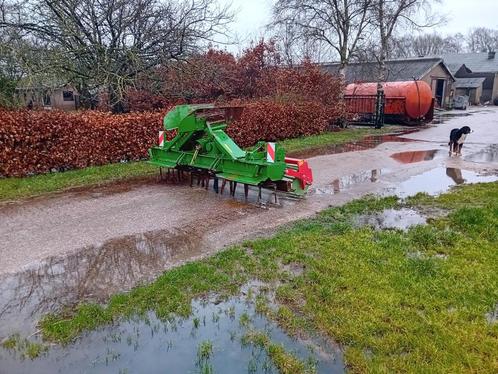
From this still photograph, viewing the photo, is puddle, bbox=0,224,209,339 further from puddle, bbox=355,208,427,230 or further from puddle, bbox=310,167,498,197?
puddle, bbox=310,167,498,197

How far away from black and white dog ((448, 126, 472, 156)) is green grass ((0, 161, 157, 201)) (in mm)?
8917

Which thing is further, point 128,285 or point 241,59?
point 241,59

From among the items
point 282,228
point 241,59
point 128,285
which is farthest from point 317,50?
point 128,285

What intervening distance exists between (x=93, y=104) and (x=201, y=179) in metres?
7.60

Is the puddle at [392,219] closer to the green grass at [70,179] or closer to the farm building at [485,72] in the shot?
the green grass at [70,179]

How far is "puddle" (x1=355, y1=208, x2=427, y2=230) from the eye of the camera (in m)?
6.21

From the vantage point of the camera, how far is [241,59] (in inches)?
698

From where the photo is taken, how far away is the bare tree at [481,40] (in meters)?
90.9

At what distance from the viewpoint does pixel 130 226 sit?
6188 mm

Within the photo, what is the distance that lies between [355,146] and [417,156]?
8.30 feet

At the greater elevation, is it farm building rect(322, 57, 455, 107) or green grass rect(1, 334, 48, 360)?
farm building rect(322, 57, 455, 107)

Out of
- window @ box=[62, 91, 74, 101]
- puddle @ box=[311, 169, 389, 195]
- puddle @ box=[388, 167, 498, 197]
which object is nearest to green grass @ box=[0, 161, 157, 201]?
puddle @ box=[311, 169, 389, 195]

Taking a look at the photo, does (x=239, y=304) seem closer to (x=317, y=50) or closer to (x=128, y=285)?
(x=128, y=285)

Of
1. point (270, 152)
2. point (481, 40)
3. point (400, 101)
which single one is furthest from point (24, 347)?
point (481, 40)
